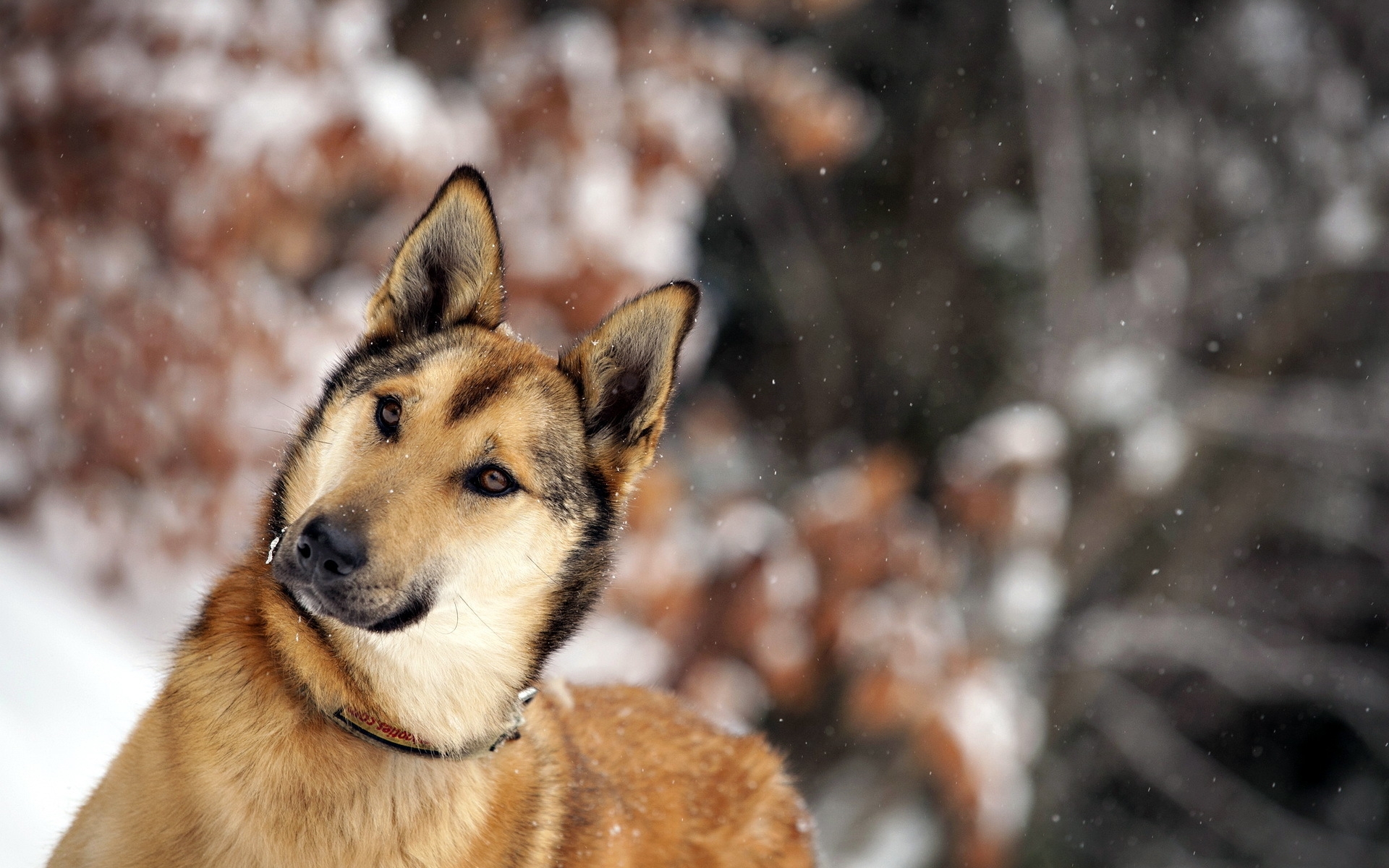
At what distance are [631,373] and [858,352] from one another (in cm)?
707

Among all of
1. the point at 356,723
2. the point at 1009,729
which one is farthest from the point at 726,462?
the point at 356,723

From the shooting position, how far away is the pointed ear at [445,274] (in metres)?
2.46

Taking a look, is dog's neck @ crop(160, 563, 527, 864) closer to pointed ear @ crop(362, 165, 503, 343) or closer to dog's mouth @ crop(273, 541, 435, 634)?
dog's mouth @ crop(273, 541, 435, 634)

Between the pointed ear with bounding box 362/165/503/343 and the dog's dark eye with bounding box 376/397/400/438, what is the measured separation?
13.5 inches

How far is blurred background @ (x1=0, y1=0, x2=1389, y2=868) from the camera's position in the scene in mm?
5672

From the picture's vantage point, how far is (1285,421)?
9.95 m

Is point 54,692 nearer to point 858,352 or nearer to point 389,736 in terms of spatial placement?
point 389,736

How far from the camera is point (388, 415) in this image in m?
2.35

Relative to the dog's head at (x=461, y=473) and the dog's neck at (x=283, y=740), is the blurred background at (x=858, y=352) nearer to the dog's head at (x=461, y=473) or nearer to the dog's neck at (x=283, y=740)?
the dog's neck at (x=283, y=740)

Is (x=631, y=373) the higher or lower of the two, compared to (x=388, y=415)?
lower

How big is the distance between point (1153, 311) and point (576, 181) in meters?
6.16

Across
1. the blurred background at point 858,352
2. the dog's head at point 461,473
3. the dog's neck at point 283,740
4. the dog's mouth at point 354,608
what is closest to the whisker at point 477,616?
the dog's head at point 461,473

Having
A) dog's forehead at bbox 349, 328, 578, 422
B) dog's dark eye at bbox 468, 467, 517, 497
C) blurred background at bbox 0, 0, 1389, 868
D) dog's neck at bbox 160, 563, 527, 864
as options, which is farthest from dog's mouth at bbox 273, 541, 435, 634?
blurred background at bbox 0, 0, 1389, 868

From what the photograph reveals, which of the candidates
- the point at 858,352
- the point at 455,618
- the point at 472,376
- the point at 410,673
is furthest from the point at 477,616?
the point at 858,352
